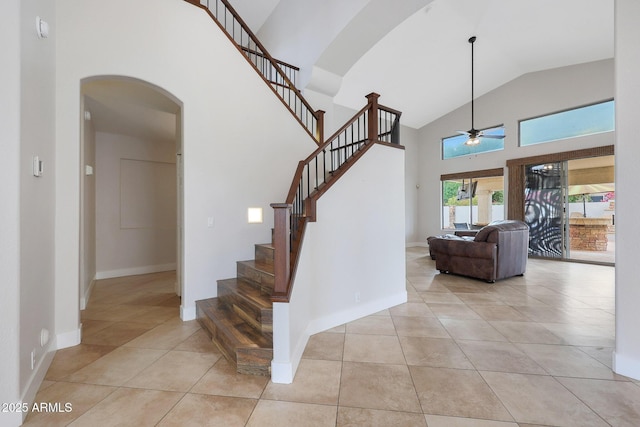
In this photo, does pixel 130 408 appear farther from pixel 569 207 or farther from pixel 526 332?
pixel 569 207

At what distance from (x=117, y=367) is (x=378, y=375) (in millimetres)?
2102

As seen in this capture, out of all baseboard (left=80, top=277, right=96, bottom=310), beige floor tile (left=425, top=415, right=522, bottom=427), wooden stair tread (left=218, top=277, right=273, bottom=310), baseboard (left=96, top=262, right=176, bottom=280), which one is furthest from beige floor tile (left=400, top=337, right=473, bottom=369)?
baseboard (left=96, top=262, right=176, bottom=280)

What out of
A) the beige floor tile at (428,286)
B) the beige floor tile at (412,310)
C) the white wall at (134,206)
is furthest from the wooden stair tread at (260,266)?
the white wall at (134,206)

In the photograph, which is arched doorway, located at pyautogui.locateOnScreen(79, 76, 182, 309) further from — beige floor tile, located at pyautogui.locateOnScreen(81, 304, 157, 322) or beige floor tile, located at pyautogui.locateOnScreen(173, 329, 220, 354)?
beige floor tile, located at pyautogui.locateOnScreen(173, 329, 220, 354)

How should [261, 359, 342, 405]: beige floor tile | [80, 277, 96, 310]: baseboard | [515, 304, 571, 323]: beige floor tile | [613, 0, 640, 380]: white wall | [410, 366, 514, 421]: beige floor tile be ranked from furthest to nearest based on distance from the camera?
[80, 277, 96, 310]: baseboard
[515, 304, 571, 323]: beige floor tile
[613, 0, 640, 380]: white wall
[261, 359, 342, 405]: beige floor tile
[410, 366, 514, 421]: beige floor tile

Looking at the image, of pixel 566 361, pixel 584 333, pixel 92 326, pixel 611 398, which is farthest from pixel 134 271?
pixel 584 333

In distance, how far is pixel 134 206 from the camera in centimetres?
549

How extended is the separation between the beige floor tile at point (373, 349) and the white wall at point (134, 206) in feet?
16.2

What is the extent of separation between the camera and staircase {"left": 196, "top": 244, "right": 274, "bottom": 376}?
6.76 ft

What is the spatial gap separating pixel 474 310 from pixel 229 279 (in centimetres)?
316

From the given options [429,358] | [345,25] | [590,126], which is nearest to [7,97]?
[429,358]

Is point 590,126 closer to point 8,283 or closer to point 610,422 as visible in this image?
point 610,422

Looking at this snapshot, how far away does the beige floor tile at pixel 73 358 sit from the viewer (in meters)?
2.08

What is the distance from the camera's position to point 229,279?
3328 mm
